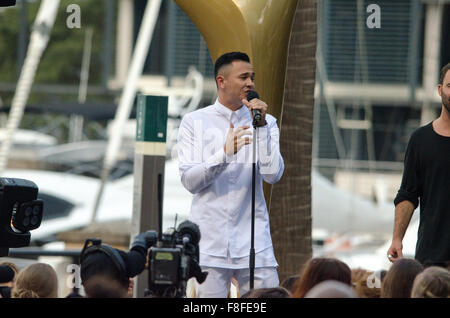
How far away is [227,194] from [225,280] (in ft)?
1.42

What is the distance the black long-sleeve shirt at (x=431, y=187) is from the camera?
519cm

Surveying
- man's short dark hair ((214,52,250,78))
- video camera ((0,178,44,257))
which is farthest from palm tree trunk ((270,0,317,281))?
video camera ((0,178,44,257))

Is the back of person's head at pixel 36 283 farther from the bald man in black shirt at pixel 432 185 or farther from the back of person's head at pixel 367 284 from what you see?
the bald man in black shirt at pixel 432 185

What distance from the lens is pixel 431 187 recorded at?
5.24 m

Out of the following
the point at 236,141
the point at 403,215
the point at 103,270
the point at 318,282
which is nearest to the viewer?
the point at 103,270

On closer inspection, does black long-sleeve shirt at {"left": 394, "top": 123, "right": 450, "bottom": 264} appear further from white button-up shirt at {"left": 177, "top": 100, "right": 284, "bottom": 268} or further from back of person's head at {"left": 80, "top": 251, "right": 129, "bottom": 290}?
back of person's head at {"left": 80, "top": 251, "right": 129, "bottom": 290}

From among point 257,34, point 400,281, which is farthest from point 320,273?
point 257,34

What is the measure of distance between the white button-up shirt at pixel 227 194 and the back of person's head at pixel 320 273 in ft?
2.23

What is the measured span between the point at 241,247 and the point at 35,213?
109 cm

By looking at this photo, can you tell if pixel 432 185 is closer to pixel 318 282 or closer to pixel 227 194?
pixel 227 194

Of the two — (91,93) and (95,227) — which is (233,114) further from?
(91,93)
